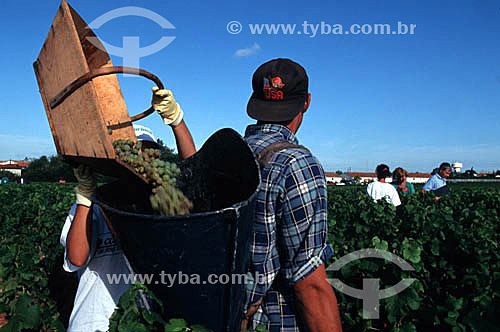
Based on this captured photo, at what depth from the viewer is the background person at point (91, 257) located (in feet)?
5.28

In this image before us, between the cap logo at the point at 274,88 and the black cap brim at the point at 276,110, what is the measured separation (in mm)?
25

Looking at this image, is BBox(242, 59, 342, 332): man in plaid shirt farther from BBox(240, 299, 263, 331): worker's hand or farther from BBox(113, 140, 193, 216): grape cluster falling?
BBox(113, 140, 193, 216): grape cluster falling

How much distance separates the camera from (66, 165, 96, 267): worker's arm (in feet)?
5.19

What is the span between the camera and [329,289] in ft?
4.86

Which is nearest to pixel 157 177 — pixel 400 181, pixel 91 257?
pixel 91 257

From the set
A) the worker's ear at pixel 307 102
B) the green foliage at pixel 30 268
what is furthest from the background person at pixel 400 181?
the worker's ear at pixel 307 102

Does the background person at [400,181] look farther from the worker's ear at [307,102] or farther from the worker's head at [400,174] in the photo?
the worker's ear at [307,102]

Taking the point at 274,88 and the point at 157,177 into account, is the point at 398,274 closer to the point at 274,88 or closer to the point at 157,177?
the point at 274,88

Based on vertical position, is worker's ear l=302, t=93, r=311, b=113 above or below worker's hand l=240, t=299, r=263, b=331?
above

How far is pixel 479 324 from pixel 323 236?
663 mm

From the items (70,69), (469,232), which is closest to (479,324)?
(70,69)

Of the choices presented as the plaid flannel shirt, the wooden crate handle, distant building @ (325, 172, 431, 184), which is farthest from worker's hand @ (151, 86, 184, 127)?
distant building @ (325, 172, 431, 184)

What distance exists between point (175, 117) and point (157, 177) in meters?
0.56

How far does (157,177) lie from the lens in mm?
1423
